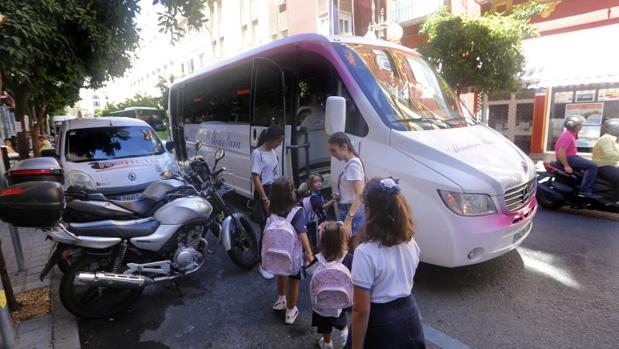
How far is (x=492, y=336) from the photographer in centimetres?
297

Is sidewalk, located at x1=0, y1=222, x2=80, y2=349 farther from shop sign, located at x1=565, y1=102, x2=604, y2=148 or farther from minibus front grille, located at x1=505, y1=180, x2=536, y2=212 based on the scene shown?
shop sign, located at x1=565, y1=102, x2=604, y2=148

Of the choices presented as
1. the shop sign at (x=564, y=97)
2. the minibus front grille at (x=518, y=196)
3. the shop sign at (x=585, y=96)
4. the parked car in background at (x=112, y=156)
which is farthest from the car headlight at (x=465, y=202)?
the shop sign at (x=564, y=97)

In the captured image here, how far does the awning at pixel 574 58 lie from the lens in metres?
9.54

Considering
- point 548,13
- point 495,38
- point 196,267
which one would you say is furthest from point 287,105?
point 548,13

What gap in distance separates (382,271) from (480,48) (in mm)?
9004

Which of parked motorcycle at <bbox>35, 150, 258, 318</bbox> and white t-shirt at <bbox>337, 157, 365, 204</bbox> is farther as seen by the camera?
white t-shirt at <bbox>337, 157, 365, 204</bbox>

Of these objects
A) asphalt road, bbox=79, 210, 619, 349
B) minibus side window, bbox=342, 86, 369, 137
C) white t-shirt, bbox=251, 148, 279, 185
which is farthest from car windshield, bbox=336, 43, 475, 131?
asphalt road, bbox=79, 210, 619, 349

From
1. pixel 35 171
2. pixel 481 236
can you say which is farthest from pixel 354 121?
pixel 35 171

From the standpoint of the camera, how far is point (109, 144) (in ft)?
20.8

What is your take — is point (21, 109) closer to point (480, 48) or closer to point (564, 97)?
point (480, 48)

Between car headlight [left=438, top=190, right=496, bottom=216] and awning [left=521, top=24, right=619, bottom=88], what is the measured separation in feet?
26.9

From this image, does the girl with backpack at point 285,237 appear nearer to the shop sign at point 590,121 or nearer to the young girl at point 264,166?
the young girl at point 264,166

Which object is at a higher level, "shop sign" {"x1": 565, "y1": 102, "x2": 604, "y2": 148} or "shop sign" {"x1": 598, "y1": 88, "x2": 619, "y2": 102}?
"shop sign" {"x1": 598, "y1": 88, "x2": 619, "y2": 102}

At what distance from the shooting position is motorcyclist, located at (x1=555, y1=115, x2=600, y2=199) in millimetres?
5809
